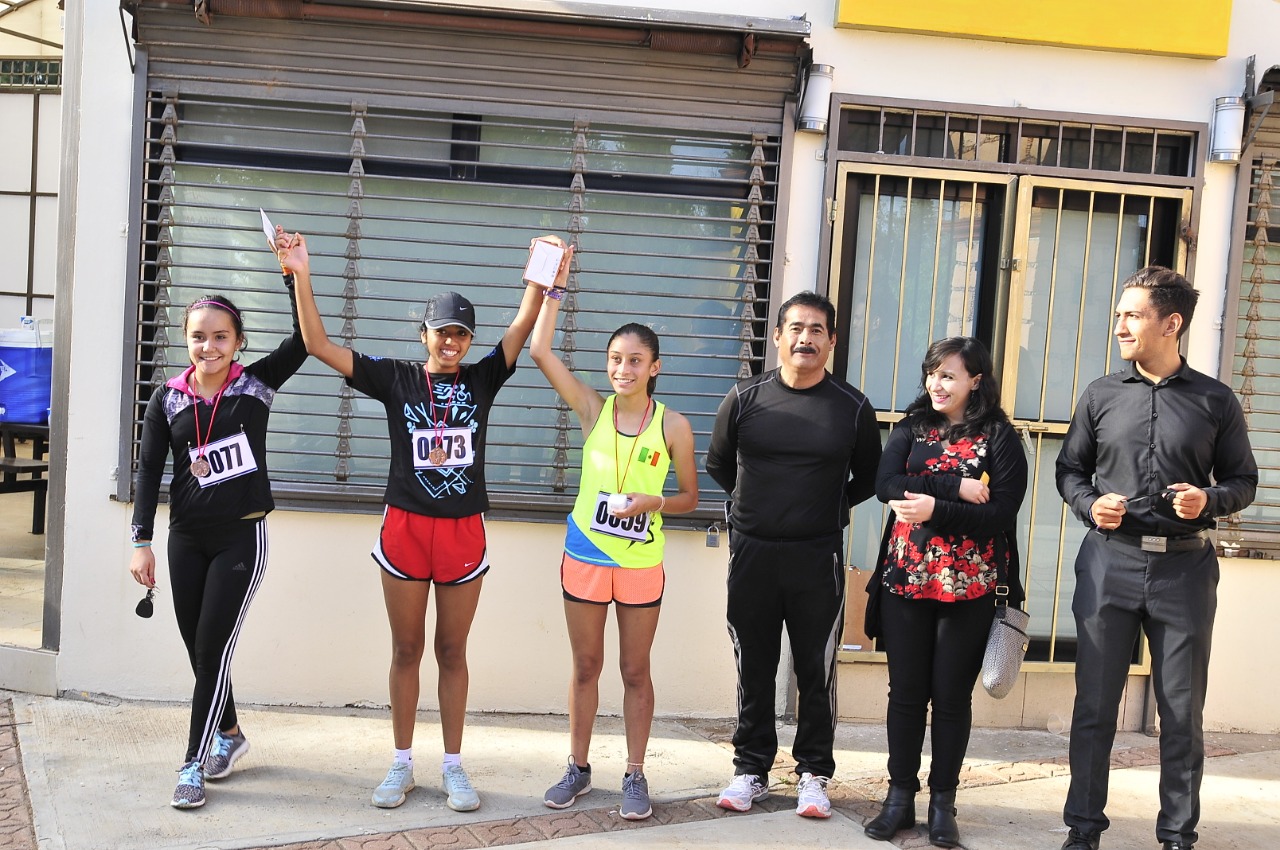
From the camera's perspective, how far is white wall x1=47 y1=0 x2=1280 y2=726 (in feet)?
16.5

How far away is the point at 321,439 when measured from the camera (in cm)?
530

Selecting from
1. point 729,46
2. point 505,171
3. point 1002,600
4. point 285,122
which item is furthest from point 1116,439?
point 285,122

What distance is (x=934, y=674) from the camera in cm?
391

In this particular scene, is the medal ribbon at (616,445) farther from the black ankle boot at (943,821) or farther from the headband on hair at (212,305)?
the black ankle boot at (943,821)

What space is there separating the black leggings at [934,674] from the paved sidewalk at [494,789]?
11.1 inches

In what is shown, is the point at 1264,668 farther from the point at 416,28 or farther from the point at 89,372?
the point at 89,372

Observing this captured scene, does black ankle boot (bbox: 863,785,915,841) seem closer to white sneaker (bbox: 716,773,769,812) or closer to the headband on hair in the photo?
white sneaker (bbox: 716,773,769,812)

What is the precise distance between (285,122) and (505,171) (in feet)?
3.39

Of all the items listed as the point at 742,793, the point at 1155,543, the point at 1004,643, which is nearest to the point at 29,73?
the point at 742,793

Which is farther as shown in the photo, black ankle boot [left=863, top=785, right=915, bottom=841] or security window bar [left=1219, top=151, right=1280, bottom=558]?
security window bar [left=1219, top=151, right=1280, bottom=558]

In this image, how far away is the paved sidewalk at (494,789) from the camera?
149 inches

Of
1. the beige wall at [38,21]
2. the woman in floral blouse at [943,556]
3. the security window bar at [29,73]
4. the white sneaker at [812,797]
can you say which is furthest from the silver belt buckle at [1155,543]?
the security window bar at [29,73]

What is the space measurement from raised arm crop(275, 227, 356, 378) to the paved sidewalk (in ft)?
5.20

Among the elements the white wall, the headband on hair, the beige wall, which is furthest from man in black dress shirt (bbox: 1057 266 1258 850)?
the beige wall
